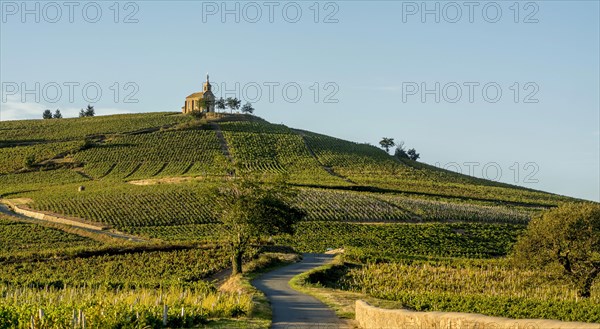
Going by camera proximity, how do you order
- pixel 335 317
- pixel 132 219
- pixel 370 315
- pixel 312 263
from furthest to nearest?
pixel 132 219
pixel 312 263
pixel 335 317
pixel 370 315

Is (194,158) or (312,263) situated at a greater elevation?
(194,158)

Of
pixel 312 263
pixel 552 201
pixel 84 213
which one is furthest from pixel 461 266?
pixel 552 201

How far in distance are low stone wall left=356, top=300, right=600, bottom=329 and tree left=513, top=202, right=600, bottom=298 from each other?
2060 cm

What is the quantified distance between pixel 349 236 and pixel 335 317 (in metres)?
42.6

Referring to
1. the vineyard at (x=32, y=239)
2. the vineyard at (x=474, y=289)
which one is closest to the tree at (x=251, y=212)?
the vineyard at (x=474, y=289)

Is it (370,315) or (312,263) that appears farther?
Answer: (312,263)

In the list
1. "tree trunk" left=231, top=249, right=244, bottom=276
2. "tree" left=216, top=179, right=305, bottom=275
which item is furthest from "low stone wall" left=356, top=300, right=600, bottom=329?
"tree" left=216, top=179, right=305, bottom=275

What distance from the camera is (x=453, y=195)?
109 m

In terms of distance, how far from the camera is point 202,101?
547 ft

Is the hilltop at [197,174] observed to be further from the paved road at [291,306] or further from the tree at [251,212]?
the paved road at [291,306]

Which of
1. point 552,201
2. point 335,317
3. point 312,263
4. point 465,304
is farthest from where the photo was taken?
point 552,201

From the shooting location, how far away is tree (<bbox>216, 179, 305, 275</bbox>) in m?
46.6

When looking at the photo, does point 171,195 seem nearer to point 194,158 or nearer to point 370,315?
point 194,158

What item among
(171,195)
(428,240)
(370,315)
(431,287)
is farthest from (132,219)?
(370,315)
